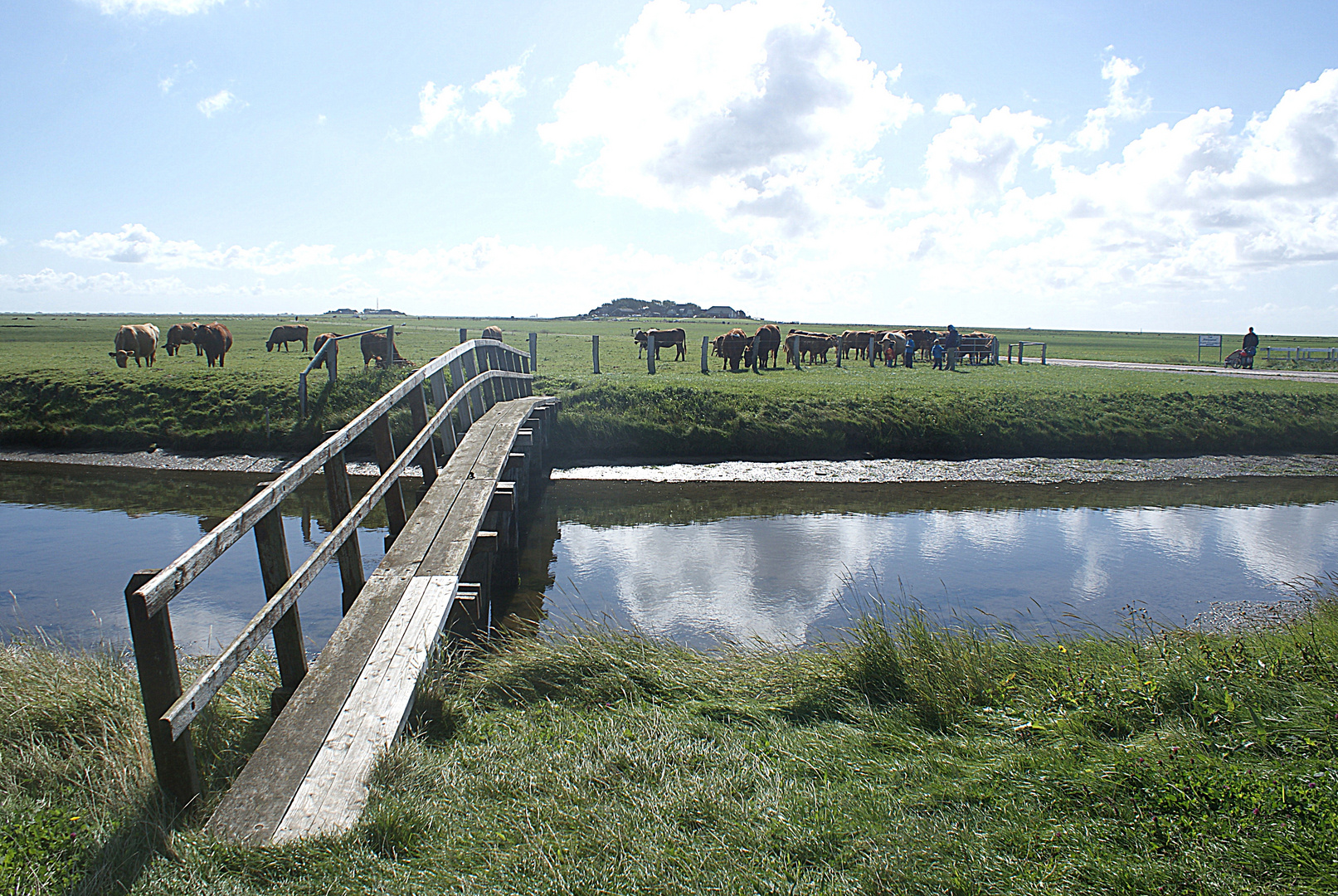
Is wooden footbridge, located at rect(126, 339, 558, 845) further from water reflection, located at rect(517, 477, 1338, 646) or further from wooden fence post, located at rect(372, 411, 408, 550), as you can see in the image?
water reflection, located at rect(517, 477, 1338, 646)

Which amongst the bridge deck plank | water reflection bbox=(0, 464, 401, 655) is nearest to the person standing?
water reflection bbox=(0, 464, 401, 655)

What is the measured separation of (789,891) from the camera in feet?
8.88

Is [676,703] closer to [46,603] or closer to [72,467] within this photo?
[46,603]

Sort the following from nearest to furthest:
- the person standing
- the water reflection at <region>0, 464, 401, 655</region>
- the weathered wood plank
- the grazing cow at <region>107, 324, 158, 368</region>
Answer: the weathered wood plank
the water reflection at <region>0, 464, 401, 655</region>
the grazing cow at <region>107, 324, 158, 368</region>
the person standing

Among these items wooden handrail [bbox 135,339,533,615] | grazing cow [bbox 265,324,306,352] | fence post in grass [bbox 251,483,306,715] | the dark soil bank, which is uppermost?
grazing cow [bbox 265,324,306,352]

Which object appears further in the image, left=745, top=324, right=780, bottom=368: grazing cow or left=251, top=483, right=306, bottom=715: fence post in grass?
left=745, top=324, right=780, bottom=368: grazing cow

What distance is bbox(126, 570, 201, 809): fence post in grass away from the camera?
9.72 ft

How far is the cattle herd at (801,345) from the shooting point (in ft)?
99.7

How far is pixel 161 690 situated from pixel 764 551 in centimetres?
817

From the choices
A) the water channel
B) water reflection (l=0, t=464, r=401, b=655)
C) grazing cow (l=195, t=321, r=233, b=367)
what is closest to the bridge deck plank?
the water channel

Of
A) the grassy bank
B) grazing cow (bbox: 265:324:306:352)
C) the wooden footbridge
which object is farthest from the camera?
grazing cow (bbox: 265:324:306:352)

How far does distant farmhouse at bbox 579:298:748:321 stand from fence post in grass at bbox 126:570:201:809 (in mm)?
152894

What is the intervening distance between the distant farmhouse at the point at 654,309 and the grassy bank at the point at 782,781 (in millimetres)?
151602

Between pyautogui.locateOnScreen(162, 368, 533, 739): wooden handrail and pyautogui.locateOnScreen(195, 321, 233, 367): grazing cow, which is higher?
pyautogui.locateOnScreen(195, 321, 233, 367): grazing cow
